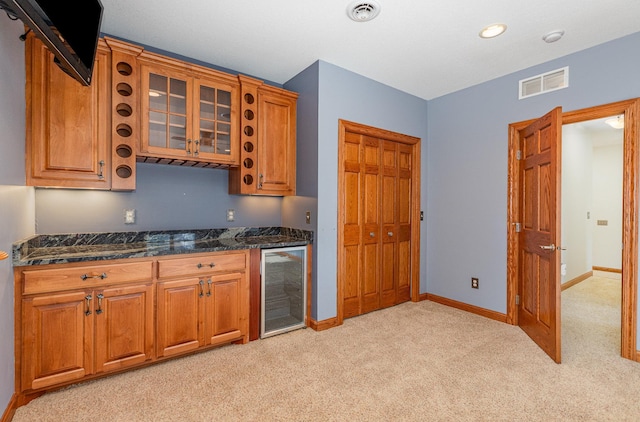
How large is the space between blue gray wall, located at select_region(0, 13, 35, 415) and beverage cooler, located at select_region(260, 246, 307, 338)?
65.8 inches

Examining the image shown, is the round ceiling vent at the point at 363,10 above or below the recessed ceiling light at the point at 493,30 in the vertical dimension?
below

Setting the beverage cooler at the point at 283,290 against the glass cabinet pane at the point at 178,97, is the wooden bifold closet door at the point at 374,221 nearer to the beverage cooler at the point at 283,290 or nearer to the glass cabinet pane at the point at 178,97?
the beverage cooler at the point at 283,290

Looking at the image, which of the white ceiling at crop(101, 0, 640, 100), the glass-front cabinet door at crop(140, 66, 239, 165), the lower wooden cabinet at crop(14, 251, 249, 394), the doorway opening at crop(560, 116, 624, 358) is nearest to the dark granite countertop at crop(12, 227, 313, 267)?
the lower wooden cabinet at crop(14, 251, 249, 394)

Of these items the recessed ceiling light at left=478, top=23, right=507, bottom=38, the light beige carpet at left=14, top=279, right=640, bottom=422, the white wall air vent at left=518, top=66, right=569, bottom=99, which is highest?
the recessed ceiling light at left=478, top=23, right=507, bottom=38

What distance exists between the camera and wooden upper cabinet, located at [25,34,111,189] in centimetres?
211

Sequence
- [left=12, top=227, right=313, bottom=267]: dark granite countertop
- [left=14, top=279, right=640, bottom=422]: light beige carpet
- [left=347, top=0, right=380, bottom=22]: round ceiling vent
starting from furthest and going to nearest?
[left=347, top=0, right=380, bottom=22]: round ceiling vent < [left=12, top=227, right=313, bottom=267]: dark granite countertop < [left=14, top=279, right=640, bottom=422]: light beige carpet

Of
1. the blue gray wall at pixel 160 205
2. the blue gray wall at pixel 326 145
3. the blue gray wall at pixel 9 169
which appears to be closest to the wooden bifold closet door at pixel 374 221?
the blue gray wall at pixel 326 145

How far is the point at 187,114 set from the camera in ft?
8.89

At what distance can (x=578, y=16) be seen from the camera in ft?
7.66

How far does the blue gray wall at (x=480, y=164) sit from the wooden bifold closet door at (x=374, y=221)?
0.37 m

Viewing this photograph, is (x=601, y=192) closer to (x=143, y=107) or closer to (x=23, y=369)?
(x=143, y=107)

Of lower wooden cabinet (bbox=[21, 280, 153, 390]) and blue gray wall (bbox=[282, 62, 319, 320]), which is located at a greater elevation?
blue gray wall (bbox=[282, 62, 319, 320])

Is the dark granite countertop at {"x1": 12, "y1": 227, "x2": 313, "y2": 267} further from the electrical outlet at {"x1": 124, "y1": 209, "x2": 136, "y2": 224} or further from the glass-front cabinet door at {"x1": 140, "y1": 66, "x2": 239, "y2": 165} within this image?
the glass-front cabinet door at {"x1": 140, "y1": 66, "x2": 239, "y2": 165}

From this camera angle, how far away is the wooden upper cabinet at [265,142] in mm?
3035
